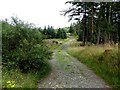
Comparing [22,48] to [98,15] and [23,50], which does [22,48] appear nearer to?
[23,50]

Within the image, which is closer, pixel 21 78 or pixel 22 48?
pixel 21 78

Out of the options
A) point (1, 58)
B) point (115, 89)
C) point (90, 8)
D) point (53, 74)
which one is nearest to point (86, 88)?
point (115, 89)

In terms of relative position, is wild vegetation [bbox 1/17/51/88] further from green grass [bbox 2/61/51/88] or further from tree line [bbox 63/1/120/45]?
tree line [bbox 63/1/120/45]

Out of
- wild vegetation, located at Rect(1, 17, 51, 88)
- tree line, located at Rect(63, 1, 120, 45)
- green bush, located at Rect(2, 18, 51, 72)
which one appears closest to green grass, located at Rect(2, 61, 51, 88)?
wild vegetation, located at Rect(1, 17, 51, 88)

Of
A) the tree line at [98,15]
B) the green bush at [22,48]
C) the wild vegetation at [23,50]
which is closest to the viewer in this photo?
the wild vegetation at [23,50]

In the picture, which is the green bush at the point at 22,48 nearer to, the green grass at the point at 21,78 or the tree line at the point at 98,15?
the green grass at the point at 21,78

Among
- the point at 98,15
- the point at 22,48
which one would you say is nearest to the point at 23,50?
the point at 22,48

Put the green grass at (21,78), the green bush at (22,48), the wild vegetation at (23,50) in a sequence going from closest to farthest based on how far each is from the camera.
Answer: the green grass at (21,78) → the wild vegetation at (23,50) → the green bush at (22,48)

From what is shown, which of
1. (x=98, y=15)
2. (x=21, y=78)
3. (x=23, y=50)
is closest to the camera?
(x=21, y=78)

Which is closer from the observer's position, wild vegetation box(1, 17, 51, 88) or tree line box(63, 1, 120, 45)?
wild vegetation box(1, 17, 51, 88)

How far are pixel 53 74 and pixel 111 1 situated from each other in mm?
16317

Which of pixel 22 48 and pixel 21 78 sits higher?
pixel 22 48

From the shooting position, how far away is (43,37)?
45.5 feet

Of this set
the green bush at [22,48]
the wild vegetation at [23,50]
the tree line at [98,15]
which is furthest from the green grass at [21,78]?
the tree line at [98,15]
